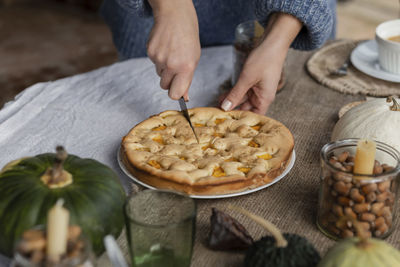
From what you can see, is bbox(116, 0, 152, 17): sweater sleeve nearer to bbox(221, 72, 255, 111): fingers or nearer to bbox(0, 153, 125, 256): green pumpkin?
bbox(221, 72, 255, 111): fingers

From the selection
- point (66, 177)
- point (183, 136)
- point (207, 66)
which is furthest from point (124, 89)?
point (66, 177)

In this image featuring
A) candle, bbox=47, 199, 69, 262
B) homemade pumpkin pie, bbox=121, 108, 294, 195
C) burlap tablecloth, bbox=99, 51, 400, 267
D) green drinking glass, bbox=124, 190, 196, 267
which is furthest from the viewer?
homemade pumpkin pie, bbox=121, 108, 294, 195

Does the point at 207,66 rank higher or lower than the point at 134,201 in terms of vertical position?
lower

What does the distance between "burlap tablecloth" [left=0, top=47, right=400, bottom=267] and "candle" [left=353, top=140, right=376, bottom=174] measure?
16 centimetres

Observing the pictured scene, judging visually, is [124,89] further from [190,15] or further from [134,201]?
[134,201]

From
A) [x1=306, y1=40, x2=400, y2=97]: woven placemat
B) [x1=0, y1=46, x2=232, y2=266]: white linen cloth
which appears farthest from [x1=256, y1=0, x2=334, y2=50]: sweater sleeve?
[x1=0, y1=46, x2=232, y2=266]: white linen cloth

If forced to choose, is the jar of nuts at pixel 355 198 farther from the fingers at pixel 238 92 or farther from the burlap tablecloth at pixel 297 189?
the fingers at pixel 238 92

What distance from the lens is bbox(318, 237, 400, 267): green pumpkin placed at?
0.70 m

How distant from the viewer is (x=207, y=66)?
175 cm

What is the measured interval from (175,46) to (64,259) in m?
0.76

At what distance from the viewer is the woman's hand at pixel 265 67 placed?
4.45 ft

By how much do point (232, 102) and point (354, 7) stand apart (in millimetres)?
4012

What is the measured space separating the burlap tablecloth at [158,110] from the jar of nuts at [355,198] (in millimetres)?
39

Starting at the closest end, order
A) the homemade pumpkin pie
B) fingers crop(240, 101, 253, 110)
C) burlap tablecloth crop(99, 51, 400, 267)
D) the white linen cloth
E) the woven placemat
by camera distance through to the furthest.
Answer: burlap tablecloth crop(99, 51, 400, 267) → the homemade pumpkin pie → the white linen cloth → fingers crop(240, 101, 253, 110) → the woven placemat
